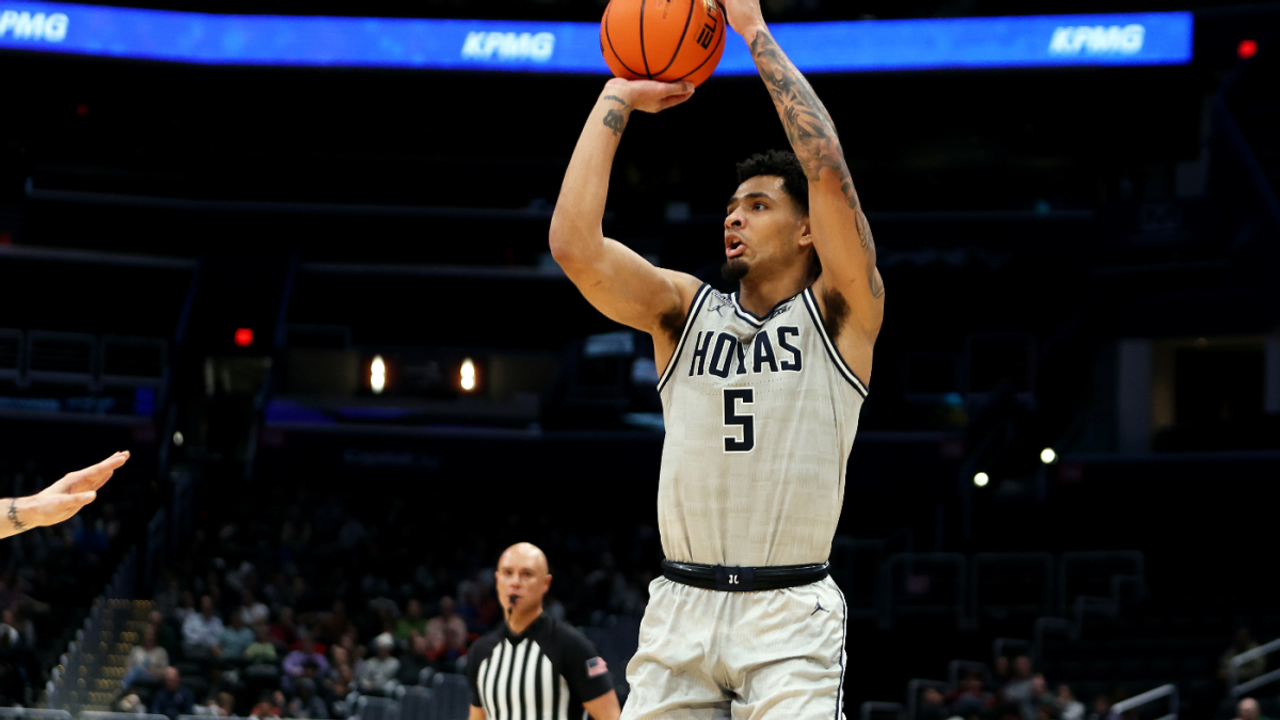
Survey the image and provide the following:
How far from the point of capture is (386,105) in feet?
80.3

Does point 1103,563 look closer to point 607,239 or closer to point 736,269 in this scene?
point 736,269

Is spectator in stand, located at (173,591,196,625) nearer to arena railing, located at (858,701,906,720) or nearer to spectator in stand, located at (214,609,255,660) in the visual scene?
spectator in stand, located at (214,609,255,660)

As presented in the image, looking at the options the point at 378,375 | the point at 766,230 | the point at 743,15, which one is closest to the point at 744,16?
the point at 743,15

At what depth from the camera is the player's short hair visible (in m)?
4.00

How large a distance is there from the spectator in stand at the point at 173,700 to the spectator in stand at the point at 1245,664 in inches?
400

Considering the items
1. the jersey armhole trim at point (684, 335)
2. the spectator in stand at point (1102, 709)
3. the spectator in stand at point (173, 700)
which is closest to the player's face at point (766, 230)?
the jersey armhole trim at point (684, 335)

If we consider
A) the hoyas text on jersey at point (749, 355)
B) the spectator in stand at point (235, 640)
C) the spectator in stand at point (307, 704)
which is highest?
the hoyas text on jersey at point (749, 355)

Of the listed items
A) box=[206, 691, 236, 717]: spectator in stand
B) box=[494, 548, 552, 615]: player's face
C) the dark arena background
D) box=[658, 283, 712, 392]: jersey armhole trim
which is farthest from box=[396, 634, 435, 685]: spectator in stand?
box=[658, 283, 712, 392]: jersey armhole trim

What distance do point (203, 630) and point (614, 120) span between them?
12.8m

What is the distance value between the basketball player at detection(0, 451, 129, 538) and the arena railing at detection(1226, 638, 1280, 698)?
40.0 feet

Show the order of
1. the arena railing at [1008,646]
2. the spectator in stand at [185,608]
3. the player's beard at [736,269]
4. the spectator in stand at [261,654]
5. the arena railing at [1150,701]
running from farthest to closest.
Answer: the arena railing at [1008,646] → the spectator in stand at [185,608] → the spectator in stand at [261,654] → the arena railing at [1150,701] → the player's beard at [736,269]

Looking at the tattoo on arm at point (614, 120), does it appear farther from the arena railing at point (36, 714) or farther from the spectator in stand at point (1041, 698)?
the spectator in stand at point (1041, 698)

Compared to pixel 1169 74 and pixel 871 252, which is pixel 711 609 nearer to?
pixel 871 252

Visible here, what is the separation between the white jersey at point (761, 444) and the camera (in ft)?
12.2
